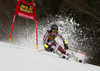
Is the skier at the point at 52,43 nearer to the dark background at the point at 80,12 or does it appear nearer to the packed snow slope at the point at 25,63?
the packed snow slope at the point at 25,63

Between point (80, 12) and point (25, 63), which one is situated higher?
point (80, 12)

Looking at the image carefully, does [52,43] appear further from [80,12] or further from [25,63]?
[80,12]

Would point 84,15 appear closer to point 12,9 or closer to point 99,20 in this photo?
point 99,20

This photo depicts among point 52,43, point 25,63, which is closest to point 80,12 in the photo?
point 52,43

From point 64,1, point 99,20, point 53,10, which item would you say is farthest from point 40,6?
point 99,20

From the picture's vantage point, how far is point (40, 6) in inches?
461

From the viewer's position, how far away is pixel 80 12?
9.86 m

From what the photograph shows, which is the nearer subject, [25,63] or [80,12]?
[25,63]

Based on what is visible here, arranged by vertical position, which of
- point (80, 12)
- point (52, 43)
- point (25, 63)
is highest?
point (80, 12)

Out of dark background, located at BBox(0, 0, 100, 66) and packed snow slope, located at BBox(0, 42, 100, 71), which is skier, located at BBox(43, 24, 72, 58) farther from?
dark background, located at BBox(0, 0, 100, 66)

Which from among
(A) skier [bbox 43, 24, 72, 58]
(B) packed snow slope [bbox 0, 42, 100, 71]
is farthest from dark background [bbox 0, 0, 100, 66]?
(B) packed snow slope [bbox 0, 42, 100, 71]

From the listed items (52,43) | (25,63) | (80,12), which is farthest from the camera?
(80,12)

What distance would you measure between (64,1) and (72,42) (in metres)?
4.51

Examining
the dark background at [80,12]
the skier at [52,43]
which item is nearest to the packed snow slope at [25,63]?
the skier at [52,43]
